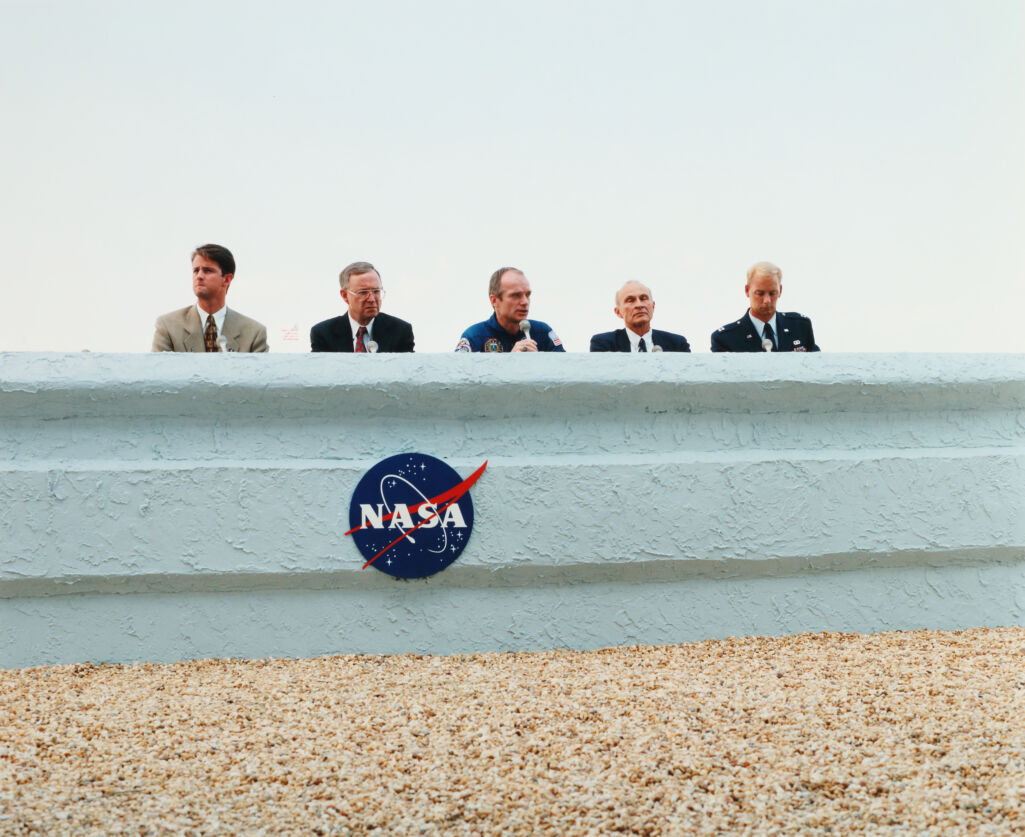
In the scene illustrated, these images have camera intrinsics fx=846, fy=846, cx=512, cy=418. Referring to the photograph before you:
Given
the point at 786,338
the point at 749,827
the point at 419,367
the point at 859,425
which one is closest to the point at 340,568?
the point at 419,367

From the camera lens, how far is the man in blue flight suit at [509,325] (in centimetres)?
391

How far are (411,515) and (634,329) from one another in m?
2.00

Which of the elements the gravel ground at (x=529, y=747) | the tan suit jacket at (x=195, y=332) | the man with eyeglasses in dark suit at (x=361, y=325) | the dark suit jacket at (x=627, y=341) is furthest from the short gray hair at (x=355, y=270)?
the gravel ground at (x=529, y=747)

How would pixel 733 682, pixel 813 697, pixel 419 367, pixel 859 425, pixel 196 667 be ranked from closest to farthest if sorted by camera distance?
pixel 813 697
pixel 733 682
pixel 196 667
pixel 419 367
pixel 859 425

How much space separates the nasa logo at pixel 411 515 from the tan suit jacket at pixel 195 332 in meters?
1.32

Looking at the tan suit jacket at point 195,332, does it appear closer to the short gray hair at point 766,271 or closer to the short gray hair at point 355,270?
the short gray hair at point 355,270

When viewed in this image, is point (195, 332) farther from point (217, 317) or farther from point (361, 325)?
point (361, 325)

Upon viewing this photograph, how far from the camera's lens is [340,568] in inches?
102

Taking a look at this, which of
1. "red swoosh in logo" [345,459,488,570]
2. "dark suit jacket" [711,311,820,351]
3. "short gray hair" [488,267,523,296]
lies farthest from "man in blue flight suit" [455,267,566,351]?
"red swoosh in logo" [345,459,488,570]

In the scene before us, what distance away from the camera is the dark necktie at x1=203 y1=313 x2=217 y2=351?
3.56 m

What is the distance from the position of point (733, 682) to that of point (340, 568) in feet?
3.92

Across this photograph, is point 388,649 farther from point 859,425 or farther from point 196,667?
point 859,425

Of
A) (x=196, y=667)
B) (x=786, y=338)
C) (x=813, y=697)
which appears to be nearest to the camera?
(x=813, y=697)

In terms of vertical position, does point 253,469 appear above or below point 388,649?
above
